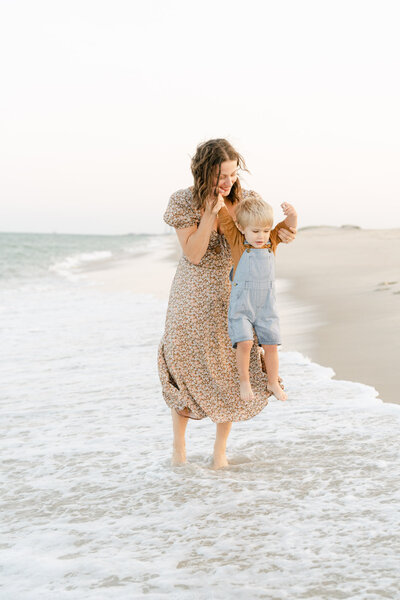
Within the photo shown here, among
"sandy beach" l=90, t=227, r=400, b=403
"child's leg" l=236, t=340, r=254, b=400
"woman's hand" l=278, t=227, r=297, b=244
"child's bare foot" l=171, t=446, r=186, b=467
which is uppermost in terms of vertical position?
"woman's hand" l=278, t=227, r=297, b=244

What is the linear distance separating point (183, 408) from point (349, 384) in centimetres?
215

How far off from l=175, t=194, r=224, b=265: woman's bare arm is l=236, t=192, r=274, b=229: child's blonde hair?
4.7 inches

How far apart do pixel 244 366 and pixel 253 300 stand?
35 centimetres

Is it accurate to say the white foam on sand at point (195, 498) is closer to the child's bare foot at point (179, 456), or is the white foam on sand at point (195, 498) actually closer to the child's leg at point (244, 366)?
the child's bare foot at point (179, 456)

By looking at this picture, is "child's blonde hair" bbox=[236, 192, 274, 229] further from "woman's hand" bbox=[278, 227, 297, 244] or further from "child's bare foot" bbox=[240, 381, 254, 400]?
"child's bare foot" bbox=[240, 381, 254, 400]

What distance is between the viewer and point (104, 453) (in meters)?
4.18

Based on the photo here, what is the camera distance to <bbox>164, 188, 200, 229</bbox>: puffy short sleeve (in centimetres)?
346

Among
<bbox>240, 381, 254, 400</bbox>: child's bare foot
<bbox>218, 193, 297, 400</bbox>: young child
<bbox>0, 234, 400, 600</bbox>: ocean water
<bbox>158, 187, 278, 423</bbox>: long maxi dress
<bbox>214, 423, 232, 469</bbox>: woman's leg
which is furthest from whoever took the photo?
<bbox>214, 423, 232, 469</bbox>: woman's leg

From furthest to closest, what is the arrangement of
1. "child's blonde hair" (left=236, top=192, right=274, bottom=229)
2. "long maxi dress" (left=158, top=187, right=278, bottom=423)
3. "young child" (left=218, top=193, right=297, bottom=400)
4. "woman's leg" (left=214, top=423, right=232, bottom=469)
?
"woman's leg" (left=214, top=423, right=232, bottom=469) < "long maxi dress" (left=158, top=187, right=278, bottom=423) < "young child" (left=218, top=193, right=297, bottom=400) < "child's blonde hair" (left=236, top=192, right=274, bottom=229)

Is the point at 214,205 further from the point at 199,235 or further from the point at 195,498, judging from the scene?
the point at 195,498

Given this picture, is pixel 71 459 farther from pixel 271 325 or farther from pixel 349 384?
pixel 349 384

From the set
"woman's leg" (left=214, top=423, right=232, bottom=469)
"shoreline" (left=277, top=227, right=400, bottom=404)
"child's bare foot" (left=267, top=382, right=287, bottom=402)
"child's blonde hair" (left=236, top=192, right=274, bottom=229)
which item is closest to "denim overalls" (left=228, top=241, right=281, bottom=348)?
"child's blonde hair" (left=236, top=192, right=274, bottom=229)

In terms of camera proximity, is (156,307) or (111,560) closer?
(111,560)

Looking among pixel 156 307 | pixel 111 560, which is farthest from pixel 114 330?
pixel 111 560
